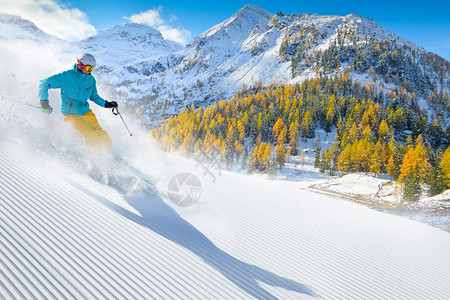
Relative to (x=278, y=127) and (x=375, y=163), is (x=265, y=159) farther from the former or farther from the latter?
(x=375, y=163)

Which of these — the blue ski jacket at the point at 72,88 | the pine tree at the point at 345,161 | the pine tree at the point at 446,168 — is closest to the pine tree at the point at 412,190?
the pine tree at the point at 446,168

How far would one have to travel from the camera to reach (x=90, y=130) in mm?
7074

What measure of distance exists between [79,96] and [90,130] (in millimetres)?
1042

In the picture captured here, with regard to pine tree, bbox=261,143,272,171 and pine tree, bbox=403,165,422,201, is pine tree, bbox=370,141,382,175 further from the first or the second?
pine tree, bbox=261,143,272,171

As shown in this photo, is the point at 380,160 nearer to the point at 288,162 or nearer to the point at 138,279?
the point at 288,162

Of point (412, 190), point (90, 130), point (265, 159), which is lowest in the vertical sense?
point (90, 130)

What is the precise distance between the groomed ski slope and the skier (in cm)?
129

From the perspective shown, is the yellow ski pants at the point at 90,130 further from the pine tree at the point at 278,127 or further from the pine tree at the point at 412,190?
the pine tree at the point at 278,127

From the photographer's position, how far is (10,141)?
714 centimetres

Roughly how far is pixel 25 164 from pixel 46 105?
5.67 feet

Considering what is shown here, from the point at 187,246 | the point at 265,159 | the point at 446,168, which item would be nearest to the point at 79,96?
the point at 187,246

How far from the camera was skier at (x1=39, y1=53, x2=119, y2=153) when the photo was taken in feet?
20.2

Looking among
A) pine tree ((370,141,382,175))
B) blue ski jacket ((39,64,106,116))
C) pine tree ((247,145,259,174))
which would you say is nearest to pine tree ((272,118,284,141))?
pine tree ((247,145,259,174))

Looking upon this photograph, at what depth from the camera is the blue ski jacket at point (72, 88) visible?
615 centimetres
